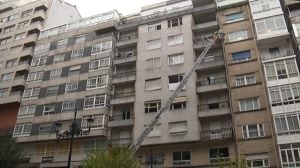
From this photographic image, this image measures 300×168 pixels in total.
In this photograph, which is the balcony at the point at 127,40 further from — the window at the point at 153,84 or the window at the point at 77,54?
the window at the point at 153,84

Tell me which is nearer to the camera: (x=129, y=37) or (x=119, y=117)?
(x=119, y=117)

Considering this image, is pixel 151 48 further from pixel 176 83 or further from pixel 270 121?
pixel 270 121

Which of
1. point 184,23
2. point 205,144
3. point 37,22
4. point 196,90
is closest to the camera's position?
point 205,144

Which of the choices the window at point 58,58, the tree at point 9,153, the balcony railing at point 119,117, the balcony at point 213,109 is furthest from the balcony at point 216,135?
the window at point 58,58

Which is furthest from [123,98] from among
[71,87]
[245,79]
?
[245,79]

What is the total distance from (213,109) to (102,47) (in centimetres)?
1671

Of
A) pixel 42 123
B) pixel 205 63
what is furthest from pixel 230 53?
pixel 42 123

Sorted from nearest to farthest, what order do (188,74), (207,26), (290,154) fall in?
(290,154) < (188,74) < (207,26)

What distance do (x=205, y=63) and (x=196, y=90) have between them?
330 cm

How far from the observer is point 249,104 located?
1235 inches

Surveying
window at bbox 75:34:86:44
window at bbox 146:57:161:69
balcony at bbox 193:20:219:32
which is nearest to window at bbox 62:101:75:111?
window at bbox 75:34:86:44

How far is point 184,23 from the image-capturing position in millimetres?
38531

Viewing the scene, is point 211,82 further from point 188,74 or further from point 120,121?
point 120,121

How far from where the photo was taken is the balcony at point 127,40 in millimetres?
40688
